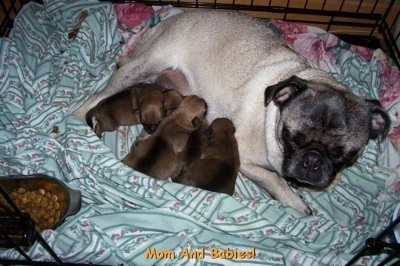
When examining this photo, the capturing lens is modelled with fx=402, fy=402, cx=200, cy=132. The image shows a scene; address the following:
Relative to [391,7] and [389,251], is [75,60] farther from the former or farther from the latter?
[391,7]

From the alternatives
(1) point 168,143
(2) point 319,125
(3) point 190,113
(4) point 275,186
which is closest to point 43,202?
(1) point 168,143

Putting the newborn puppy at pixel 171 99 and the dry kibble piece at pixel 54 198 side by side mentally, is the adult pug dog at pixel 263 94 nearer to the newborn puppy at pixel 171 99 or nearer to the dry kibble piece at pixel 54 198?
the newborn puppy at pixel 171 99

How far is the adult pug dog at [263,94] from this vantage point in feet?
7.74

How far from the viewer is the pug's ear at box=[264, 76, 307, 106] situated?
2.33 metres

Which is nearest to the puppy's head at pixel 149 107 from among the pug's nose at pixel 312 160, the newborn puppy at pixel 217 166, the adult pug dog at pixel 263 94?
the adult pug dog at pixel 263 94

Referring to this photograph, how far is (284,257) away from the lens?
242cm

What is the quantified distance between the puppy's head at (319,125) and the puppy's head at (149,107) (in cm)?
88

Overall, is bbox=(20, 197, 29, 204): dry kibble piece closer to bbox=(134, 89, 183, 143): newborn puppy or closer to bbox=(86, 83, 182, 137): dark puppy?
bbox=(86, 83, 182, 137): dark puppy

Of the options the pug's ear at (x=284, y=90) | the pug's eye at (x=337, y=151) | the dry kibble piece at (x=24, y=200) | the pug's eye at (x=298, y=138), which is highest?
the pug's ear at (x=284, y=90)

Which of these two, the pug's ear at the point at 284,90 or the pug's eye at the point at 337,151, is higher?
the pug's ear at the point at 284,90

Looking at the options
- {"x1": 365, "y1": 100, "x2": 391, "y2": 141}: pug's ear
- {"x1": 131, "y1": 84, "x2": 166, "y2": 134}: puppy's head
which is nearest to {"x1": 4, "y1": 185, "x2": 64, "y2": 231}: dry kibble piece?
{"x1": 131, "y1": 84, "x2": 166, "y2": 134}: puppy's head

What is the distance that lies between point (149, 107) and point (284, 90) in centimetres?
99

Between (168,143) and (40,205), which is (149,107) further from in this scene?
(40,205)

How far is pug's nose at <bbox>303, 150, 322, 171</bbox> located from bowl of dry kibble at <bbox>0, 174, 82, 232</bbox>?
4.70ft
